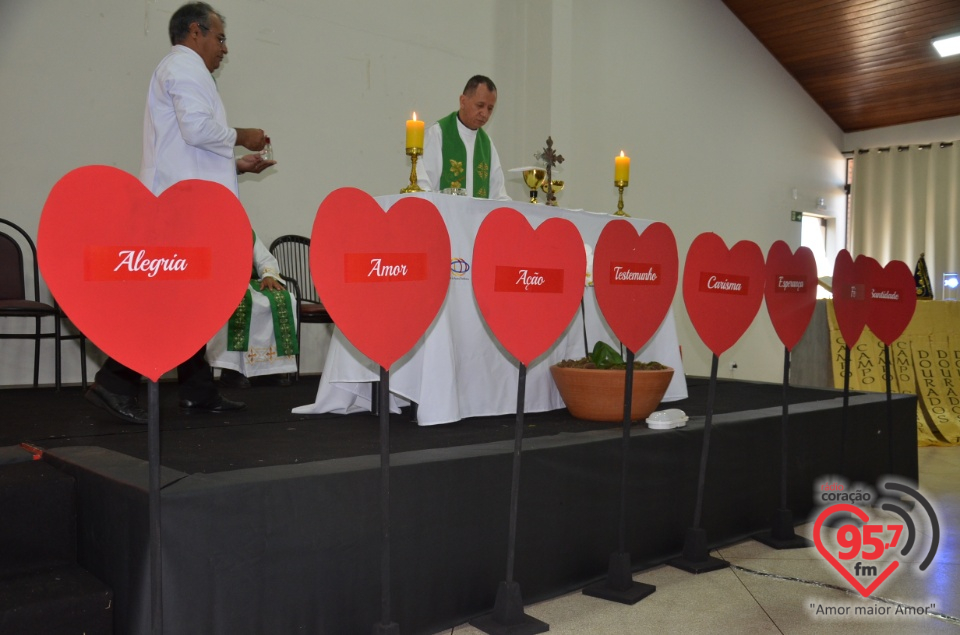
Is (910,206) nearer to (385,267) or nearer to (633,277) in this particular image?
(633,277)

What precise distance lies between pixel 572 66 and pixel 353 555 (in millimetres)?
4874

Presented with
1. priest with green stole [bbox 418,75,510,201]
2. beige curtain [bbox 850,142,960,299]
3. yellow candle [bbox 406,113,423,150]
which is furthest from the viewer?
beige curtain [bbox 850,142,960,299]

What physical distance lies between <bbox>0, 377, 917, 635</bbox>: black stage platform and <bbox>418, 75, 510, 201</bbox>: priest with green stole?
1.26 metres

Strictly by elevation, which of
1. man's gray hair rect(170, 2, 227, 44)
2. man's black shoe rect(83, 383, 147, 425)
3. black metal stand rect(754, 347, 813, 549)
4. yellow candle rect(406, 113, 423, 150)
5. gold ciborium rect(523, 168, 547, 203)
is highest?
man's gray hair rect(170, 2, 227, 44)

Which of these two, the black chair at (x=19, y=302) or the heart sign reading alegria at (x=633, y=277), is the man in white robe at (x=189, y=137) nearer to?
the black chair at (x=19, y=302)

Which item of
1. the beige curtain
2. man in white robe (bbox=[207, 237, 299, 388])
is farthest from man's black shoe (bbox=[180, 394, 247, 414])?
the beige curtain

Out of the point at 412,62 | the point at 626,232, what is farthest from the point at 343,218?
the point at 412,62

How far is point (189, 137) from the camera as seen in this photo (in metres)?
2.44

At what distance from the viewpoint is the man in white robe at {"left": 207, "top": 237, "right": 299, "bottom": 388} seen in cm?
315

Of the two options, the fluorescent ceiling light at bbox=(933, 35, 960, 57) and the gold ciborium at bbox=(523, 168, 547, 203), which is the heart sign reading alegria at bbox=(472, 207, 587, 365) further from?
the fluorescent ceiling light at bbox=(933, 35, 960, 57)

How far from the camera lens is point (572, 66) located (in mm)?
5754

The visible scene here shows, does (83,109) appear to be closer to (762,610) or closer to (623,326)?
(623,326)

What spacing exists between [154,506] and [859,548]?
6.55ft

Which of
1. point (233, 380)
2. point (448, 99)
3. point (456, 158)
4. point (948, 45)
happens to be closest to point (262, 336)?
point (233, 380)
